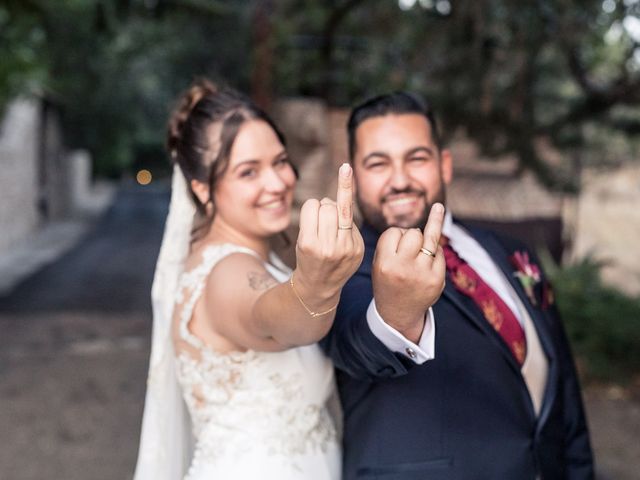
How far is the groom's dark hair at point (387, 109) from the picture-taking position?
238cm

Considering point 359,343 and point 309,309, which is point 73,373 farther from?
point 309,309

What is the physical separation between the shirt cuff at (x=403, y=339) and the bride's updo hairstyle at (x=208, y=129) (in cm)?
86

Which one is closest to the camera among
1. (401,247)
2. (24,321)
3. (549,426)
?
(401,247)

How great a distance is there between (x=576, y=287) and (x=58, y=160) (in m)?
22.8

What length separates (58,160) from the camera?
2722 centimetres

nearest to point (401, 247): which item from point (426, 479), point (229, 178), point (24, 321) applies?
point (426, 479)

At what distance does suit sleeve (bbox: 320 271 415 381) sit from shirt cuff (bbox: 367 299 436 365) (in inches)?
0.7

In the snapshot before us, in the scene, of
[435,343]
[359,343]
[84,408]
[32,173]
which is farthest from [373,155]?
[32,173]

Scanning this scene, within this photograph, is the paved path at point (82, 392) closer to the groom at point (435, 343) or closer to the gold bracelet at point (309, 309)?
the groom at point (435, 343)

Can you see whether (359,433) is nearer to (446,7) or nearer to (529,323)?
(529,323)

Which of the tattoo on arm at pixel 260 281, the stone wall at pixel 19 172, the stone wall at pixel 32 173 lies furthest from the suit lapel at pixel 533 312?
the stone wall at pixel 19 172

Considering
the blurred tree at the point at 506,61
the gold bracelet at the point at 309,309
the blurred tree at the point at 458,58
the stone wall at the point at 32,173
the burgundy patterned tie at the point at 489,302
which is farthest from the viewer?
the stone wall at the point at 32,173

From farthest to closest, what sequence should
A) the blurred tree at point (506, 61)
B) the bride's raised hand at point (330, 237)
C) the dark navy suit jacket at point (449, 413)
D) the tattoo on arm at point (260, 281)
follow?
the blurred tree at point (506, 61), the dark navy suit jacket at point (449, 413), the tattoo on arm at point (260, 281), the bride's raised hand at point (330, 237)

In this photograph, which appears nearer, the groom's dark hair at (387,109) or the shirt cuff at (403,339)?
the shirt cuff at (403,339)
